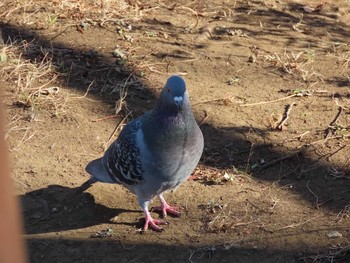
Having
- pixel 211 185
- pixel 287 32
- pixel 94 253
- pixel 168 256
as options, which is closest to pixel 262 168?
pixel 211 185

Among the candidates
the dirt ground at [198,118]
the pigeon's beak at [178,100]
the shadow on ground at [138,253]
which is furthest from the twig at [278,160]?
the pigeon's beak at [178,100]

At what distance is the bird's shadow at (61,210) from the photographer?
3898 millimetres

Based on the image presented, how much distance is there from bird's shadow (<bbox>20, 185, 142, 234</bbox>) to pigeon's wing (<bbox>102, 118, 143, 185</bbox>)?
321 mm

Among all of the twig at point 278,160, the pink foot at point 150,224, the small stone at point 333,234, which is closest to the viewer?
the small stone at point 333,234

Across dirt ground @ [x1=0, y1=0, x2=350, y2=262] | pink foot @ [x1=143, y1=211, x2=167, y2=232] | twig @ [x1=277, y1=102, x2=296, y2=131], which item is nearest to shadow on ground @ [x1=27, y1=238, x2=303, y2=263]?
dirt ground @ [x1=0, y1=0, x2=350, y2=262]

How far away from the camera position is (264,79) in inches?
219

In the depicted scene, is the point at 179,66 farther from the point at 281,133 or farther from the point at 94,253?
the point at 94,253

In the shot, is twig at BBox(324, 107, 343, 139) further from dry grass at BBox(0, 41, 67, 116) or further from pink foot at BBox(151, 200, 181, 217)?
dry grass at BBox(0, 41, 67, 116)

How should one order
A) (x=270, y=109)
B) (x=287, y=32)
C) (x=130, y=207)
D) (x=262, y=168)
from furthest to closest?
1. (x=287, y=32)
2. (x=270, y=109)
3. (x=262, y=168)
4. (x=130, y=207)

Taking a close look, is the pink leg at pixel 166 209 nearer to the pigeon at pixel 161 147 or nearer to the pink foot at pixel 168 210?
the pink foot at pixel 168 210

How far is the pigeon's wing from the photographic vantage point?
11.7ft

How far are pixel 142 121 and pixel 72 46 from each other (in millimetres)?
2509

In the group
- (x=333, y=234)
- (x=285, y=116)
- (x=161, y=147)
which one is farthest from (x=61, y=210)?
(x=285, y=116)

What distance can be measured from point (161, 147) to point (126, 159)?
11.0 inches
